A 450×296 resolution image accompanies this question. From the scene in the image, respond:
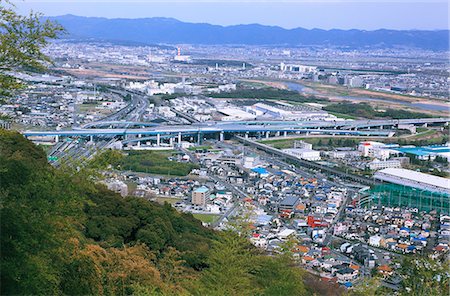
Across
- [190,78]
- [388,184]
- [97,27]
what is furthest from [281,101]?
[97,27]

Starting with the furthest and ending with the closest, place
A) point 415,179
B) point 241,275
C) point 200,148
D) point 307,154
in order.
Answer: point 200,148, point 307,154, point 415,179, point 241,275

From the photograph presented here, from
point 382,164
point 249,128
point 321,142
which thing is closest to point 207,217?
point 382,164

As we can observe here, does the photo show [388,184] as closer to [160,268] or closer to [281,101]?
[160,268]

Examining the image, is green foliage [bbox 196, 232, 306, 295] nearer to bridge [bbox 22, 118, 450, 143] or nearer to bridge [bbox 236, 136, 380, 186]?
bridge [bbox 236, 136, 380, 186]

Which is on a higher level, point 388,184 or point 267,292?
point 267,292

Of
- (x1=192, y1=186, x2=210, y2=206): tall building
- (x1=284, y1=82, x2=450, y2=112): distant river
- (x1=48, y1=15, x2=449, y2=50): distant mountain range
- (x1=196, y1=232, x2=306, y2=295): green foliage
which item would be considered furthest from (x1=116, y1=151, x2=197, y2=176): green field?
(x1=48, y1=15, x2=449, y2=50): distant mountain range

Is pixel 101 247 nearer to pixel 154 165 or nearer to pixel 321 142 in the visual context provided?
pixel 154 165
